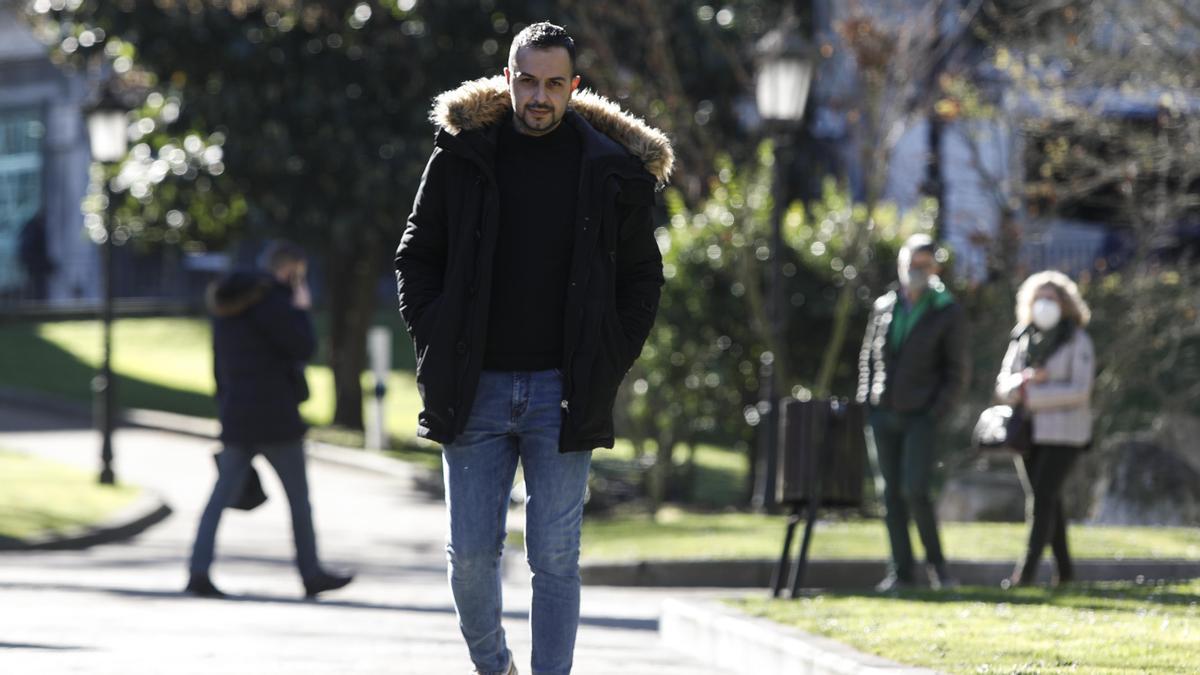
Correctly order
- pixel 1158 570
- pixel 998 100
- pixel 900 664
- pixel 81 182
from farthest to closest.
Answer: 1. pixel 81 182
2. pixel 998 100
3. pixel 1158 570
4. pixel 900 664

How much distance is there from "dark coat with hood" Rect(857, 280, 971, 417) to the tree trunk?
1696 cm

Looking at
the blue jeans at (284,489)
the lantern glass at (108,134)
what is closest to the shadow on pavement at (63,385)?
the lantern glass at (108,134)

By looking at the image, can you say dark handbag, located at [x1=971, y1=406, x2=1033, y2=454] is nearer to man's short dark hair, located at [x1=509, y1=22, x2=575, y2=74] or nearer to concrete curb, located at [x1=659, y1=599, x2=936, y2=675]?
concrete curb, located at [x1=659, y1=599, x2=936, y2=675]

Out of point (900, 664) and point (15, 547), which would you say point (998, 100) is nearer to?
point (15, 547)

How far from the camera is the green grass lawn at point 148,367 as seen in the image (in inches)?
1225

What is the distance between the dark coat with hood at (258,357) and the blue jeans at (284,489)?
0.09 m

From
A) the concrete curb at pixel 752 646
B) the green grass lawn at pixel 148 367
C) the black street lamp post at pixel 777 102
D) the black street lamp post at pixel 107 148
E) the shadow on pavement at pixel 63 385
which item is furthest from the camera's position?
the green grass lawn at pixel 148 367

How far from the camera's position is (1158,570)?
1241cm

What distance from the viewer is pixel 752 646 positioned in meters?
8.37

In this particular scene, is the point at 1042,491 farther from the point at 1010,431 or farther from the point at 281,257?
the point at 281,257

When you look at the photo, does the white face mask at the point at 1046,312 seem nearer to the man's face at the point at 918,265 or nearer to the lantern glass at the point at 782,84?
the man's face at the point at 918,265

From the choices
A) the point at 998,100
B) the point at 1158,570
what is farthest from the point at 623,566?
the point at 998,100

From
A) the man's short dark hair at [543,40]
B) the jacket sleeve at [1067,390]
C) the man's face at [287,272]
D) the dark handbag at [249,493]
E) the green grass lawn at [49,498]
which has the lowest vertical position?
the green grass lawn at [49,498]

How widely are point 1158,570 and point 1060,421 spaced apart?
2284 mm
